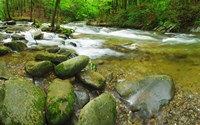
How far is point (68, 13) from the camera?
3662 centimetres

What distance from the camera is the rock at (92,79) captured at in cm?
543

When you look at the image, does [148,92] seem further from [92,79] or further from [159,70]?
[159,70]

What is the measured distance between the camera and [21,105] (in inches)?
161

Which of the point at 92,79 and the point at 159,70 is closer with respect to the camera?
the point at 92,79

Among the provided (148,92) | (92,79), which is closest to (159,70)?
(148,92)

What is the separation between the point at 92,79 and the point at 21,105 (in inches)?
79.9

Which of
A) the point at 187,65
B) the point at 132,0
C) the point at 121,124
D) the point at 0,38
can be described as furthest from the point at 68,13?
the point at 121,124

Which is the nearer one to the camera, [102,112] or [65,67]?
[102,112]

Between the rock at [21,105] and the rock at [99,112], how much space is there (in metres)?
0.84

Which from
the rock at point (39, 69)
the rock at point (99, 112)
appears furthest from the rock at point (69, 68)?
the rock at point (99, 112)

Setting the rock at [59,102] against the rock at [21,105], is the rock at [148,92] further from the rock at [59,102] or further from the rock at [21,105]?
the rock at [21,105]

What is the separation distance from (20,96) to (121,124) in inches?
85.6

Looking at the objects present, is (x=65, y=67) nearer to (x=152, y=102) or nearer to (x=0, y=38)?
(x=152, y=102)

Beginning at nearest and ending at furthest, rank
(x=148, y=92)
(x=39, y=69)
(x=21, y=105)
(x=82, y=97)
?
(x=21, y=105), (x=82, y=97), (x=148, y=92), (x=39, y=69)
